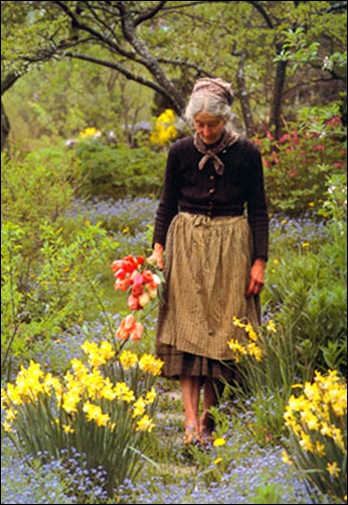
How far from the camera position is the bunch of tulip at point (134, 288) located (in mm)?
3943

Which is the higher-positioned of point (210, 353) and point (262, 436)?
point (210, 353)

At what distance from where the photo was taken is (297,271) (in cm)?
548

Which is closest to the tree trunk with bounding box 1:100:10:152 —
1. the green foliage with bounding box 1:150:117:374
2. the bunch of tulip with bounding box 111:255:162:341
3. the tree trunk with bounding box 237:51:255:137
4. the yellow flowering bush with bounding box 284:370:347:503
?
the green foliage with bounding box 1:150:117:374

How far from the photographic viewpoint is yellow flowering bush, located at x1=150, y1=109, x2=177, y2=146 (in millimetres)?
15688

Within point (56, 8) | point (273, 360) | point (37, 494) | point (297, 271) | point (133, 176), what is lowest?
point (37, 494)

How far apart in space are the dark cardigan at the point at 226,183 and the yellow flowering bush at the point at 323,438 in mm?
1242

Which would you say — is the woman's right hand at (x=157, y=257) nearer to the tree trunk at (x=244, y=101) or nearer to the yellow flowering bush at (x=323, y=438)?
the yellow flowering bush at (x=323, y=438)

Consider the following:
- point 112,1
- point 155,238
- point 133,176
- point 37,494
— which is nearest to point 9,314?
point 155,238

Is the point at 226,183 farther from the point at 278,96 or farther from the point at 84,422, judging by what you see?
the point at 278,96

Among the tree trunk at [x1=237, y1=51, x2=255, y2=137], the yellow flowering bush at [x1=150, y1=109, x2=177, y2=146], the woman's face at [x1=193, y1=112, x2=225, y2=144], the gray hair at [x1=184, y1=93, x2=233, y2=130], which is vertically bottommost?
the woman's face at [x1=193, y1=112, x2=225, y2=144]

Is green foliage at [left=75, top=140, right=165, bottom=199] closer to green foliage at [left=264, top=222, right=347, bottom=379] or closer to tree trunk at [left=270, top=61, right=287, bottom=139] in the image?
tree trunk at [left=270, top=61, right=287, bottom=139]

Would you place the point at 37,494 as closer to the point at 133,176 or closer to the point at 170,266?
the point at 170,266

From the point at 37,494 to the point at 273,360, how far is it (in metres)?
1.65

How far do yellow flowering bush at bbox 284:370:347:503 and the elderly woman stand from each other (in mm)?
1098
